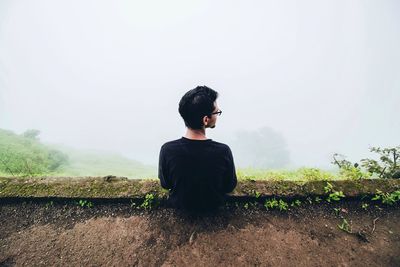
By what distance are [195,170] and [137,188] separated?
1474mm

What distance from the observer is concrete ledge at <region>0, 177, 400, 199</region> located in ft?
13.2

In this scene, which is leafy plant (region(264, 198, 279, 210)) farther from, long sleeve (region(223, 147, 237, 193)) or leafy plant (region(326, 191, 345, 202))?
Answer: leafy plant (region(326, 191, 345, 202))

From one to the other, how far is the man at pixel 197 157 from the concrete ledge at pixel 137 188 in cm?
76

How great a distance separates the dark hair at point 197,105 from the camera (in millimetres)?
3150

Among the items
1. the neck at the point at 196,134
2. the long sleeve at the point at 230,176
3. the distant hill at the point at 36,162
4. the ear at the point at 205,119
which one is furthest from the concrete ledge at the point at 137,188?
the distant hill at the point at 36,162

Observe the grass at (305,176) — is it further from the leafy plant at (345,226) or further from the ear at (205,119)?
the ear at (205,119)

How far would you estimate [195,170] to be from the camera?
10.3 feet

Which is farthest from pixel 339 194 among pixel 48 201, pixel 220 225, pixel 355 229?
Result: pixel 48 201

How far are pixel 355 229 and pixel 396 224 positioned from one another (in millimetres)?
651

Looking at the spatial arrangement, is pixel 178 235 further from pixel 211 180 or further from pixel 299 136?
pixel 299 136

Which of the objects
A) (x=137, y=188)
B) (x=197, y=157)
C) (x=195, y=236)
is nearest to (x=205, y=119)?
(x=197, y=157)

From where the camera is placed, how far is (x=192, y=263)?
9.73ft

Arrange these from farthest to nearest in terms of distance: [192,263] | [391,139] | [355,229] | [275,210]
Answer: [391,139] → [275,210] → [355,229] → [192,263]

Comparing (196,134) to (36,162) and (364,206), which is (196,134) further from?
(36,162)
